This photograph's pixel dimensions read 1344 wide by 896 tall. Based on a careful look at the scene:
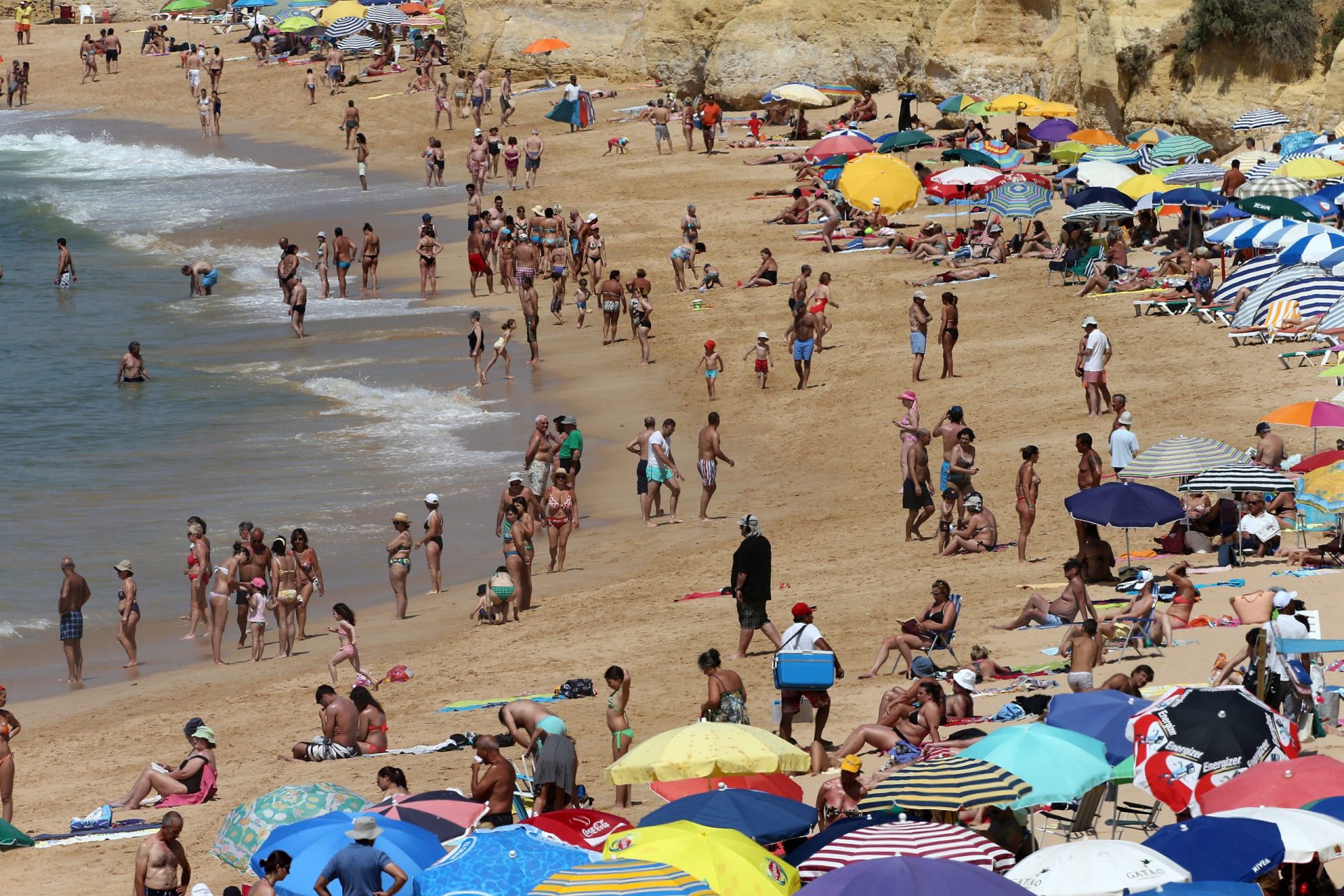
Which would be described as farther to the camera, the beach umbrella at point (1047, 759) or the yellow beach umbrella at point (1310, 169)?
the yellow beach umbrella at point (1310, 169)

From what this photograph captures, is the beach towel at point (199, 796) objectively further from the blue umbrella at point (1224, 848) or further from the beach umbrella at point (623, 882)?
the blue umbrella at point (1224, 848)

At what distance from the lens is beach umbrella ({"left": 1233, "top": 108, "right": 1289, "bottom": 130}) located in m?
29.3

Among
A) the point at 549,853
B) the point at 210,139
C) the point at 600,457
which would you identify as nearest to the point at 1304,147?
the point at 600,457

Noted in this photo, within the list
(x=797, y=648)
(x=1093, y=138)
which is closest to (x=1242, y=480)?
(x=797, y=648)

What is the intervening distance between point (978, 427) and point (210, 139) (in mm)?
29525

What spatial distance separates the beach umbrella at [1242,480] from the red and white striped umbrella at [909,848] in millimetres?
7432

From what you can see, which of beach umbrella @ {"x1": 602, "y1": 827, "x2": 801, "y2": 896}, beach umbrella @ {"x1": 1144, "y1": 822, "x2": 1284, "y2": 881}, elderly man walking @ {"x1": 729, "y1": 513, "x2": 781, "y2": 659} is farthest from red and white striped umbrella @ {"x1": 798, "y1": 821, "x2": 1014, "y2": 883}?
elderly man walking @ {"x1": 729, "y1": 513, "x2": 781, "y2": 659}

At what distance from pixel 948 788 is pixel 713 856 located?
4.50 ft

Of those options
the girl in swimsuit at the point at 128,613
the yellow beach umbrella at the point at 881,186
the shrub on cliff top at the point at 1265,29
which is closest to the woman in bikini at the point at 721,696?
the girl in swimsuit at the point at 128,613

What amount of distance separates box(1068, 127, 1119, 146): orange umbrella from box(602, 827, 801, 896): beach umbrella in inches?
1018

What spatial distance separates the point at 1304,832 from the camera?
7289 millimetres

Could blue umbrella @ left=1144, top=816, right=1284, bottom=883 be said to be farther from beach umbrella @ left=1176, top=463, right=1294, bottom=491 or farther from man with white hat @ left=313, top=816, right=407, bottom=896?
beach umbrella @ left=1176, top=463, right=1294, bottom=491

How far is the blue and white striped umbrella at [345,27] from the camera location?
1890 inches

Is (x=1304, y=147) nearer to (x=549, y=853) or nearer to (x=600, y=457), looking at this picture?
(x=600, y=457)
